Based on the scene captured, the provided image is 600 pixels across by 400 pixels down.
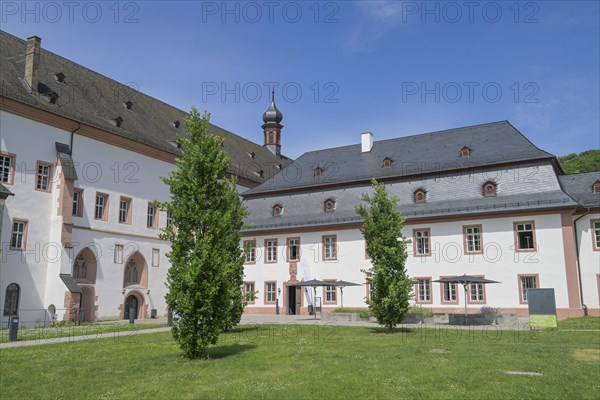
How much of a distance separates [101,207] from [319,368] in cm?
2462

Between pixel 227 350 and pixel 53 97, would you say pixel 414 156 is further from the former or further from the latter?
pixel 227 350

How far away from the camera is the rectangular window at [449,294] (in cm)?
2997

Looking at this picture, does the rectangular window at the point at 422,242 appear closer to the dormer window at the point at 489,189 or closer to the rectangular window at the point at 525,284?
the dormer window at the point at 489,189

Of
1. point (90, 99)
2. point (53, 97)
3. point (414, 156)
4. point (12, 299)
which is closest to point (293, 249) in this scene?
point (414, 156)

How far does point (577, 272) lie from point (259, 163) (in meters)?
32.8

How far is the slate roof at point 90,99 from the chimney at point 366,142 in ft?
39.4

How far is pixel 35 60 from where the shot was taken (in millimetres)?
29875

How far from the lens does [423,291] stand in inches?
1215

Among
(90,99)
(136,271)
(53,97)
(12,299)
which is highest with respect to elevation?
(90,99)

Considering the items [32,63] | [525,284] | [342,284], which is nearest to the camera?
[525,284]

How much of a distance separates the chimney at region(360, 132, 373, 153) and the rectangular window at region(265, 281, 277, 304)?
1200cm

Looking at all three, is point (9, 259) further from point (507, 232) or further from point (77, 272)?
point (507, 232)

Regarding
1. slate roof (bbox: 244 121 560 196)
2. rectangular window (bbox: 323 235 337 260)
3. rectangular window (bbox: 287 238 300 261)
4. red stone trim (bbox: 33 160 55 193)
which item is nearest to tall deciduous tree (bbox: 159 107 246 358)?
red stone trim (bbox: 33 160 55 193)

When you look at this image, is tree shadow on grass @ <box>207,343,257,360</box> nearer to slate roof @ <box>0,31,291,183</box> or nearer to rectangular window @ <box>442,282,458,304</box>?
rectangular window @ <box>442,282,458,304</box>
